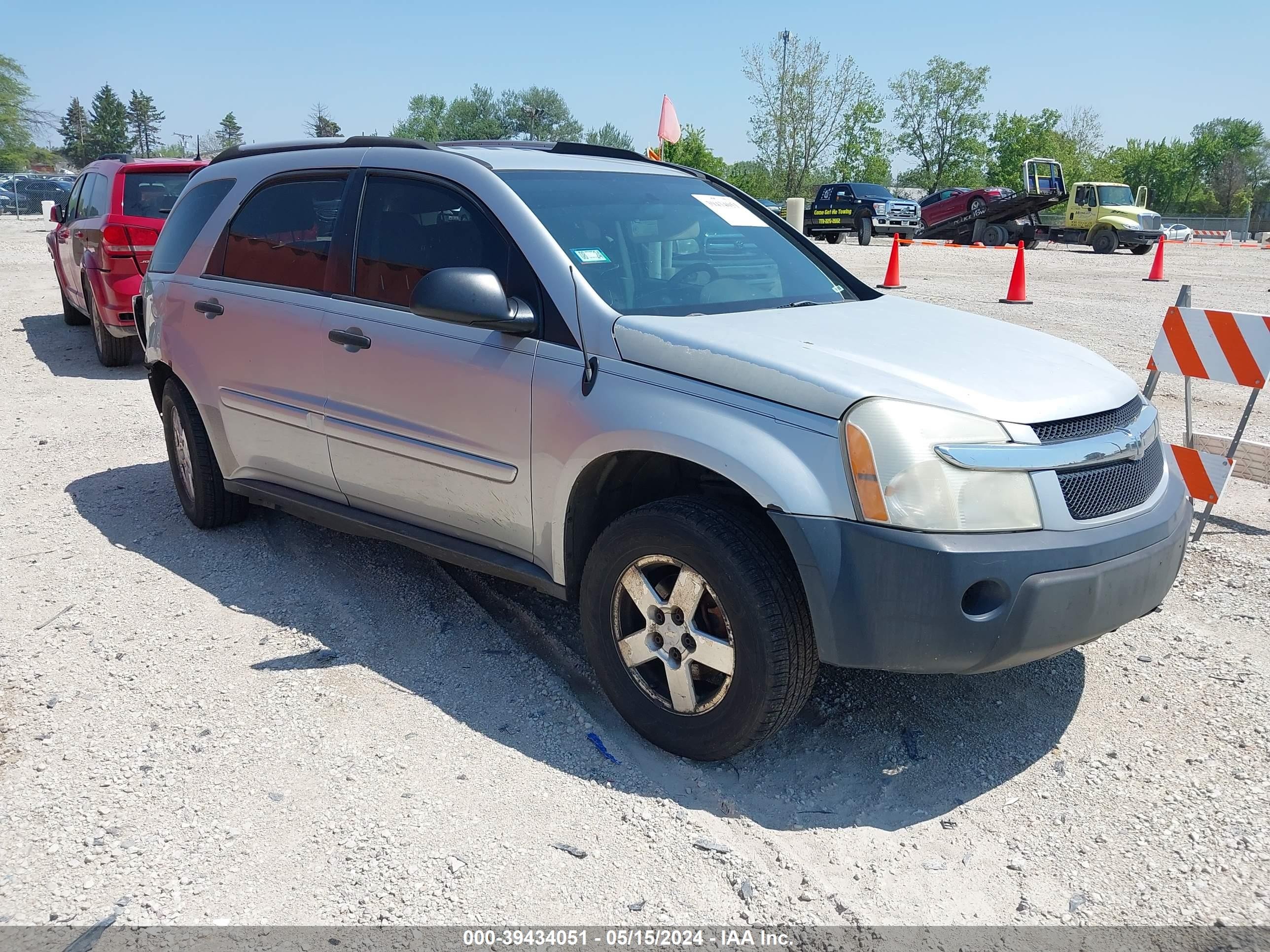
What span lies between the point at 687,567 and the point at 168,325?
339 cm

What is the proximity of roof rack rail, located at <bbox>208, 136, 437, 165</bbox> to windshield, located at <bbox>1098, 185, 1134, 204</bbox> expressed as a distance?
3142 centimetres

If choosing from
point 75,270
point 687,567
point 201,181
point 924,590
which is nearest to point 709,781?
point 687,567

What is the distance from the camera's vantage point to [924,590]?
275 centimetres

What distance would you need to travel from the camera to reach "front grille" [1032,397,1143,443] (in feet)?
9.58

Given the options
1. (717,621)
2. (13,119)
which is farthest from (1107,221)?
(13,119)

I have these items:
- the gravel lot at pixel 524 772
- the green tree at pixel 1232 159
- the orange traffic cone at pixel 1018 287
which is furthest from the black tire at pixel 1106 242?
the green tree at pixel 1232 159

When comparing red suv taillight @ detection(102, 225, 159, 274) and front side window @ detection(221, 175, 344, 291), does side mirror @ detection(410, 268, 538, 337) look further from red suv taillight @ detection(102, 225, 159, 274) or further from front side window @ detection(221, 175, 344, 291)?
red suv taillight @ detection(102, 225, 159, 274)

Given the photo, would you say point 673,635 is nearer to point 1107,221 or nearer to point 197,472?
point 197,472

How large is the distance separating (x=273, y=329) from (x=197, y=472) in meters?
1.15

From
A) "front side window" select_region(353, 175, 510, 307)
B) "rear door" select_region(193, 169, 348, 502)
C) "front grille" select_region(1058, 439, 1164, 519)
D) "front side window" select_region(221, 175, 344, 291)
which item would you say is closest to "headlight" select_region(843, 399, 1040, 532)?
"front grille" select_region(1058, 439, 1164, 519)

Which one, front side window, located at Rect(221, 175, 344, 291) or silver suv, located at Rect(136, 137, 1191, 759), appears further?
front side window, located at Rect(221, 175, 344, 291)

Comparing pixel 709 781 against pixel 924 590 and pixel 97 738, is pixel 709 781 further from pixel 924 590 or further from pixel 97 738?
pixel 97 738

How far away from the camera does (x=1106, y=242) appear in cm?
3091

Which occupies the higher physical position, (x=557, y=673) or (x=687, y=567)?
(x=687, y=567)
